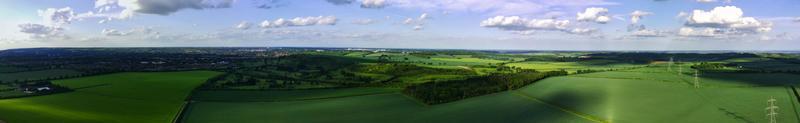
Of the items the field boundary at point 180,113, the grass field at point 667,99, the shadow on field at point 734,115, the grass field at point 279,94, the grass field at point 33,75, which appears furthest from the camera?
the grass field at point 33,75

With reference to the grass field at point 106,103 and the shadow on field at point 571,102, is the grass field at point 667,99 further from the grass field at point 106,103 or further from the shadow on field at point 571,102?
the grass field at point 106,103

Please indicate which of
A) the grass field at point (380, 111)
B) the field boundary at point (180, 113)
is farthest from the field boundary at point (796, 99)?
the field boundary at point (180, 113)

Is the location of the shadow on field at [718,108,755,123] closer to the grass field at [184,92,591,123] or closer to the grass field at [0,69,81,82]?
the grass field at [184,92,591,123]

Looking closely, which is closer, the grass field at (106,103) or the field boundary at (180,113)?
the grass field at (106,103)

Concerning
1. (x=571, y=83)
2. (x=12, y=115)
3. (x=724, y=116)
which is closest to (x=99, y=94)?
(x=12, y=115)

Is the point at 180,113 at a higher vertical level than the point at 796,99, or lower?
lower

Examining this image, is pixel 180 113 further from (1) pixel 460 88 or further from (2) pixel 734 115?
(2) pixel 734 115

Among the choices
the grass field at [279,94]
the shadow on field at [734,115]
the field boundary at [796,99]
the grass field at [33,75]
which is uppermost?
the field boundary at [796,99]

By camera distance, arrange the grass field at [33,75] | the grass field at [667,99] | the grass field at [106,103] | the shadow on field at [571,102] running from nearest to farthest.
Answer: the grass field at [667,99] → the shadow on field at [571,102] → the grass field at [106,103] → the grass field at [33,75]

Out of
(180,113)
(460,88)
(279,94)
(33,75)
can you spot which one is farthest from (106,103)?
(33,75)
